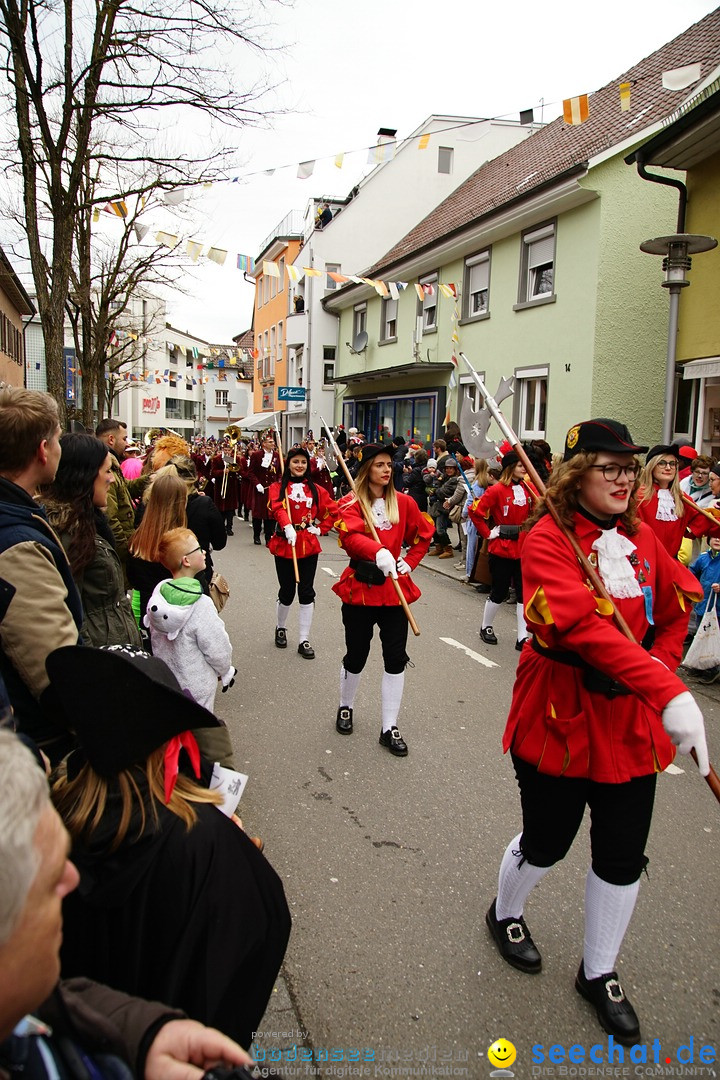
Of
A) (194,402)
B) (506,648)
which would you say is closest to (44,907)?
(506,648)

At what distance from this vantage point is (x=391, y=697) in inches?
193

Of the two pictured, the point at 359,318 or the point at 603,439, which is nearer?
the point at 603,439

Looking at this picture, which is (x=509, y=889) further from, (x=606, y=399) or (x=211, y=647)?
(x=606, y=399)

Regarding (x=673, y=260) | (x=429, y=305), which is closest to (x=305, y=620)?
(x=673, y=260)

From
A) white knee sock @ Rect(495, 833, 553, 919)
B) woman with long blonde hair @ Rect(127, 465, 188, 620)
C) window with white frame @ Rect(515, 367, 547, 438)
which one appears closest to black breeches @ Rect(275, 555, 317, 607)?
woman with long blonde hair @ Rect(127, 465, 188, 620)

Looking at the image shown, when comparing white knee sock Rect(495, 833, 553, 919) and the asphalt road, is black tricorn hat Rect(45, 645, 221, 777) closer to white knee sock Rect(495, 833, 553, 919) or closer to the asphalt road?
the asphalt road

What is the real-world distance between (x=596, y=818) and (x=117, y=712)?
1.75 metres

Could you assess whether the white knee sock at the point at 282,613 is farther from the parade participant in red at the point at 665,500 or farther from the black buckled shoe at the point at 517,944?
the black buckled shoe at the point at 517,944

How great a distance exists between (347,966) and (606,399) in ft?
41.7

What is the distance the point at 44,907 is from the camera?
998 mm

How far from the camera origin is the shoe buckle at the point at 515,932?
2.83m

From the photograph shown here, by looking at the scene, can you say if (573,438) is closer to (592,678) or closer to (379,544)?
(592,678)

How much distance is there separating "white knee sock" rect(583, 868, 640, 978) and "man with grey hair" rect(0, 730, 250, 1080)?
1696 mm

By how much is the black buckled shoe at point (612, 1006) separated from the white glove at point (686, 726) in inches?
36.9
